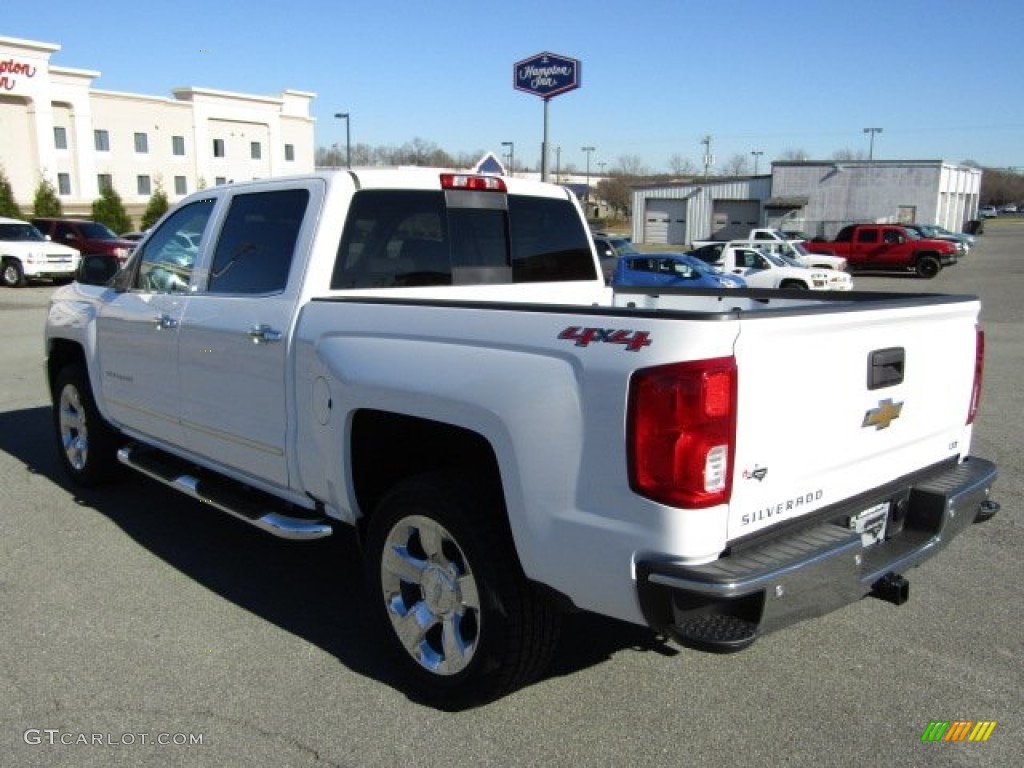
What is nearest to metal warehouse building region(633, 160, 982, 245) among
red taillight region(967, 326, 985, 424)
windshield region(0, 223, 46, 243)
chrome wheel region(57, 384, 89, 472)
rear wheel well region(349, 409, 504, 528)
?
windshield region(0, 223, 46, 243)

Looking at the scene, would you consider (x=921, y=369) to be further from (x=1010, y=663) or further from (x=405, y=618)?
(x=405, y=618)

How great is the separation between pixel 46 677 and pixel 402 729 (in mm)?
1519

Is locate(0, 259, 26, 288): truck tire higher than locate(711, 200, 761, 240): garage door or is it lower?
lower

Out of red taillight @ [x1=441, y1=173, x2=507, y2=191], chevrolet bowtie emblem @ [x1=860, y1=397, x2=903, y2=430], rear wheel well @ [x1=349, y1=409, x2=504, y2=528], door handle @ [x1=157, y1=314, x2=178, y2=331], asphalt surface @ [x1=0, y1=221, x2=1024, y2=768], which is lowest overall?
asphalt surface @ [x1=0, y1=221, x2=1024, y2=768]

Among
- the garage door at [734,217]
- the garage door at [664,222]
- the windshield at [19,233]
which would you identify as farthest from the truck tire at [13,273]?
the garage door at [664,222]

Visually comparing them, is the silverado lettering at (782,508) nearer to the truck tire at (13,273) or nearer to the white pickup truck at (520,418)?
the white pickup truck at (520,418)

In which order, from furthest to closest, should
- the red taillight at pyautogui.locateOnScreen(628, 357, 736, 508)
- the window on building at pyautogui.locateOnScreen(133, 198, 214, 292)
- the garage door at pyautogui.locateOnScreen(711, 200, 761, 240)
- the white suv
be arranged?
the garage door at pyautogui.locateOnScreen(711, 200, 761, 240), the white suv, the window on building at pyautogui.locateOnScreen(133, 198, 214, 292), the red taillight at pyautogui.locateOnScreen(628, 357, 736, 508)

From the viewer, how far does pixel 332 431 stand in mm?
3580

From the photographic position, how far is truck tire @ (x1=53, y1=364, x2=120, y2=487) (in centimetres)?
579

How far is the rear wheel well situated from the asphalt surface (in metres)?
0.75

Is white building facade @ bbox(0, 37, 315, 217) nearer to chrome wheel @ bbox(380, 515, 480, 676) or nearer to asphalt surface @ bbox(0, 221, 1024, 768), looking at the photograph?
asphalt surface @ bbox(0, 221, 1024, 768)

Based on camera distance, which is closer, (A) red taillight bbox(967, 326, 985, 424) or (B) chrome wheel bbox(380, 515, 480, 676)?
(B) chrome wheel bbox(380, 515, 480, 676)

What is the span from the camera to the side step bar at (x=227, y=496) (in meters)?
3.82

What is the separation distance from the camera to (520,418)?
2822 mm
